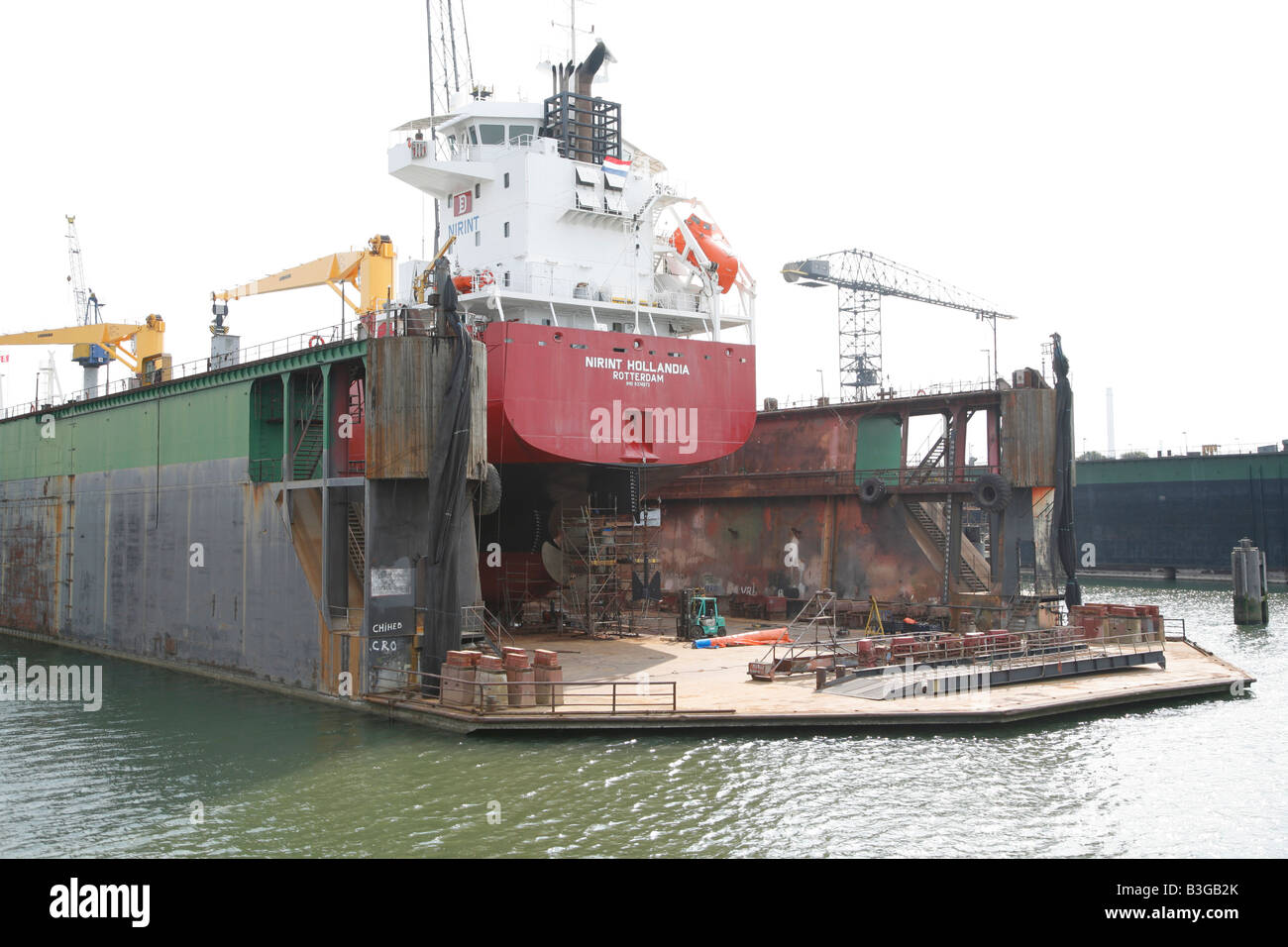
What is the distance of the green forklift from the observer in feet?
98.5

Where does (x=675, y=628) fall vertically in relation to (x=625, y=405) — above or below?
below

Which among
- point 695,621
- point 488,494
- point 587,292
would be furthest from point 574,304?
point 695,621

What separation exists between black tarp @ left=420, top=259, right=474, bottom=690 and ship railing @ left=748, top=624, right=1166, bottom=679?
644 cm

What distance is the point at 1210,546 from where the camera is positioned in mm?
57062

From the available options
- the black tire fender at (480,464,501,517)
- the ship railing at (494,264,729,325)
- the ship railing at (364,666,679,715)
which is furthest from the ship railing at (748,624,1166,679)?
the ship railing at (494,264,729,325)

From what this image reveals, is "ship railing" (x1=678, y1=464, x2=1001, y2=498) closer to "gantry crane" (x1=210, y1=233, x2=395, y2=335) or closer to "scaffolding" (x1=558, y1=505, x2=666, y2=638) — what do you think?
"scaffolding" (x1=558, y1=505, x2=666, y2=638)

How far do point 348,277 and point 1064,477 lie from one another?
21.8 m

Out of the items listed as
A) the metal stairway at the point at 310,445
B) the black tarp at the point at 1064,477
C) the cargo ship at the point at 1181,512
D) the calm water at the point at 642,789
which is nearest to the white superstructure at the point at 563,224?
the metal stairway at the point at 310,445

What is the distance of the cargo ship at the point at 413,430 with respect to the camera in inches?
869

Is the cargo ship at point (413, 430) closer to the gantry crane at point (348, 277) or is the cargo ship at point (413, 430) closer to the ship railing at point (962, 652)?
the gantry crane at point (348, 277)
